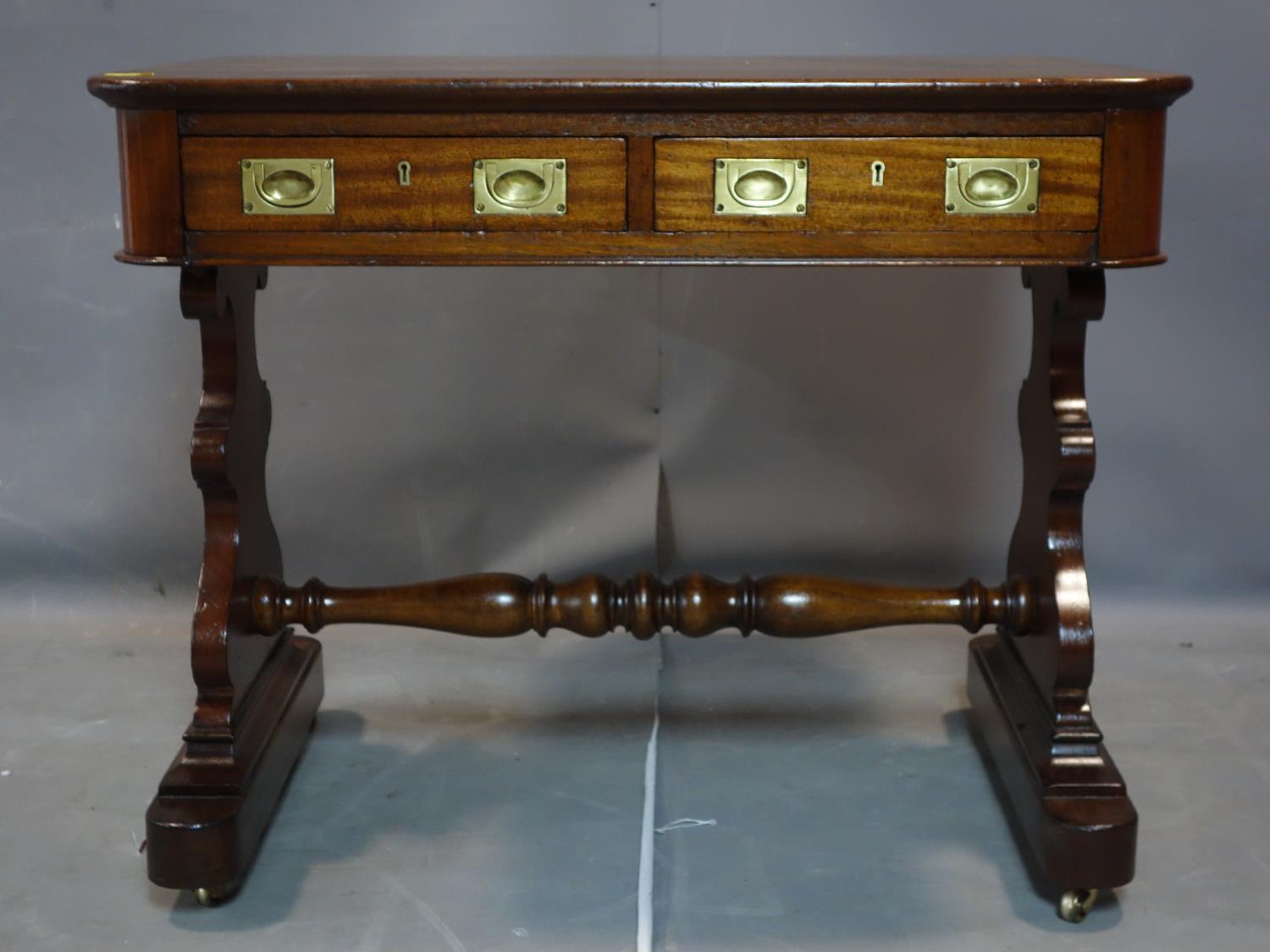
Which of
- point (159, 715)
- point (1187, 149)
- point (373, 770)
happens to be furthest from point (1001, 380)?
point (159, 715)

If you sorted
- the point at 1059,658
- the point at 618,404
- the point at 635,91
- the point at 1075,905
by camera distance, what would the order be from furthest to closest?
the point at 618,404 → the point at 1059,658 → the point at 1075,905 → the point at 635,91

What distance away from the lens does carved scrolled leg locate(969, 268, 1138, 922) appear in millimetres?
2312

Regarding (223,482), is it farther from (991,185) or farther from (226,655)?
(991,185)

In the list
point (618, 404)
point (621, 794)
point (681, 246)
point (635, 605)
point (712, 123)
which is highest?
point (712, 123)

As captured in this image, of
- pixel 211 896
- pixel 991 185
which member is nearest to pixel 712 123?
pixel 991 185

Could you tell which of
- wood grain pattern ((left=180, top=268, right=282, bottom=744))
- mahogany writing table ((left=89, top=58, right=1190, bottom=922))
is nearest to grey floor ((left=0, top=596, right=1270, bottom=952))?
mahogany writing table ((left=89, top=58, right=1190, bottom=922))

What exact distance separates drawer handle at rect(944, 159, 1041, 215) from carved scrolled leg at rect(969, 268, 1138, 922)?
27 cm

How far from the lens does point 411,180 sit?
2.18 metres

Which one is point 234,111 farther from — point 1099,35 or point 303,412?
point 1099,35

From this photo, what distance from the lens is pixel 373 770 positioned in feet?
9.03

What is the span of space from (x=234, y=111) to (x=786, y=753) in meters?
1.32

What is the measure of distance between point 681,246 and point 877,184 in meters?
0.25

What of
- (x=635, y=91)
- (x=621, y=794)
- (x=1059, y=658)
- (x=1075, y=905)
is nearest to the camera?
(x=635, y=91)

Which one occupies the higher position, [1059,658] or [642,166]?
[642,166]
